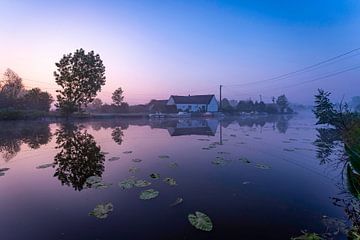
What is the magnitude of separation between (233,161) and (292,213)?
6370mm

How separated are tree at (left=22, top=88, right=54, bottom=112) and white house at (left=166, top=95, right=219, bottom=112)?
118ft

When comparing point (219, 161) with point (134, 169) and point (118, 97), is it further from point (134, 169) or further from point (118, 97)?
point (118, 97)


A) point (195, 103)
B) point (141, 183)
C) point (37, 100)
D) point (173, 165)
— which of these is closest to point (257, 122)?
point (195, 103)

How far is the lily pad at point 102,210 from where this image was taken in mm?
6258

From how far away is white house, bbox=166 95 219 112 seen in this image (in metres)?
75.7

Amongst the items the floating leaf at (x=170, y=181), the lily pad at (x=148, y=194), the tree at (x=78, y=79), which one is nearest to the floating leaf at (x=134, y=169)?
the floating leaf at (x=170, y=181)

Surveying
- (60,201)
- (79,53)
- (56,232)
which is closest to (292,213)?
(56,232)

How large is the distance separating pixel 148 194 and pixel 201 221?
2415mm

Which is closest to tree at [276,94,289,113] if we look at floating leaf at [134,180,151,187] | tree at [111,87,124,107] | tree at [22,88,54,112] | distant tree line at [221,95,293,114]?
distant tree line at [221,95,293,114]

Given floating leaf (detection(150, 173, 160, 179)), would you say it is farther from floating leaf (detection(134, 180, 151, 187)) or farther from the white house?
the white house

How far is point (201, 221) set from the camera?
5863 millimetres

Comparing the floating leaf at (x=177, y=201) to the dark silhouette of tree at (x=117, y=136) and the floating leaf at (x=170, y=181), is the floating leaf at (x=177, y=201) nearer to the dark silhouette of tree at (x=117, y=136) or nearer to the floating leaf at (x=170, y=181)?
the floating leaf at (x=170, y=181)

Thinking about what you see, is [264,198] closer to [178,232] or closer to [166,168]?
[178,232]

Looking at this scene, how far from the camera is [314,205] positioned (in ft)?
23.5
